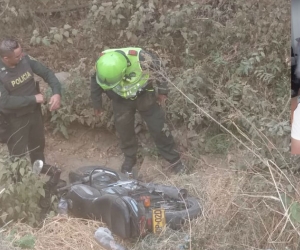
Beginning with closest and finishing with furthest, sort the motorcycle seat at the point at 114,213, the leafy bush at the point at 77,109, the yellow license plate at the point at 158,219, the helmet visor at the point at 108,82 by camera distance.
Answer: the motorcycle seat at the point at 114,213 < the yellow license plate at the point at 158,219 < the helmet visor at the point at 108,82 < the leafy bush at the point at 77,109

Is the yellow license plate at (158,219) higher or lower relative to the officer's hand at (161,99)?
lower

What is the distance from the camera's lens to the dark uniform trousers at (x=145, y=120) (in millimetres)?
4359

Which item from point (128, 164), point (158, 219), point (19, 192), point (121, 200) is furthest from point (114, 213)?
point (19, 192)

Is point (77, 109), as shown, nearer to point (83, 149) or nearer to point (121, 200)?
point (83, 149)

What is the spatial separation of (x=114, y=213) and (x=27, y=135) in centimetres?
91

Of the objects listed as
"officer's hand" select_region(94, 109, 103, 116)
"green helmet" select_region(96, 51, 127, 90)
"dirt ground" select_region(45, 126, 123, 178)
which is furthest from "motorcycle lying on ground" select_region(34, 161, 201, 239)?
"green helmet" select_region(96, 51, 127, 90)

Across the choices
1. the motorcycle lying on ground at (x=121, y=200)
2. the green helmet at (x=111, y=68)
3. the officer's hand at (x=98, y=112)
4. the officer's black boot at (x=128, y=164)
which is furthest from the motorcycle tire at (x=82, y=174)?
the green helmet at (x=111, y=68)

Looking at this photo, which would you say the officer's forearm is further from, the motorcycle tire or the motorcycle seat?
the motorcycle seat

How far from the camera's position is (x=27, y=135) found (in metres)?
4.34

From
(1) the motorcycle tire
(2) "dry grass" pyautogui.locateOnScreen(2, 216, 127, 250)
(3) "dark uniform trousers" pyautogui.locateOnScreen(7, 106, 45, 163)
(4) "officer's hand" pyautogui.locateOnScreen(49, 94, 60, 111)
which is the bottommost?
(2) "dry grass" pyautogui.locateOnScreen(2, 216, 127, 250)

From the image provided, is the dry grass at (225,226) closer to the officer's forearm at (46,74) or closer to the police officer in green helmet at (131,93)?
the police officer in green helmet at (131,93)

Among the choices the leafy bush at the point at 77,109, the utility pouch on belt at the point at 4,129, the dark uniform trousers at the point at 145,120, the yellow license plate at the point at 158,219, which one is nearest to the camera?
the yellow license plate at the point at 158,219

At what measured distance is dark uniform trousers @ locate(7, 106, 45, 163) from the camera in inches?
170

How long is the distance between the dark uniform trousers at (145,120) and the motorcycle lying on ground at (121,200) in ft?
0.85
